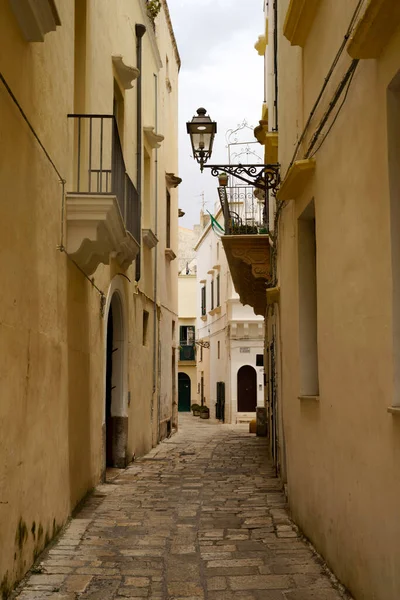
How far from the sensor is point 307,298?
24.0 ft

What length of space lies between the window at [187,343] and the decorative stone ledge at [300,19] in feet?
133

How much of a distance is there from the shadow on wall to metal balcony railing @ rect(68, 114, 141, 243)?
3.52 feet

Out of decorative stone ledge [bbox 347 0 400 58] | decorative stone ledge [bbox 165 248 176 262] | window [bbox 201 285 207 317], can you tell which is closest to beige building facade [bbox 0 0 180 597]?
decorative stone ledge [bbox 347 0 400 58]

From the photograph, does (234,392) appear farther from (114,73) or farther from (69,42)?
(69,42)

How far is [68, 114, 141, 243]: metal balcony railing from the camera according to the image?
7.84m

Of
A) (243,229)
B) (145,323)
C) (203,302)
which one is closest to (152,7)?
(243,229)

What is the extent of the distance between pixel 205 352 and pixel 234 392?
37.1ft

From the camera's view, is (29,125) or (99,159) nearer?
(29,125)

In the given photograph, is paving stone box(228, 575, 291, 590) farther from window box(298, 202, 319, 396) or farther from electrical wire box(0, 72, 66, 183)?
electrical wire box(0, 72, 66, 183)

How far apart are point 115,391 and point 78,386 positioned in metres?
3.80

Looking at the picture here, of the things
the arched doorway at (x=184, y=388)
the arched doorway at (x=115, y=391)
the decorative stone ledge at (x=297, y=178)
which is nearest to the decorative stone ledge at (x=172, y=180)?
the arched doorway at (x=115, y=391)

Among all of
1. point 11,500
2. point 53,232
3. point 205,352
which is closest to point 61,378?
point 53,232

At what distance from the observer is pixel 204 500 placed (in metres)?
8.84

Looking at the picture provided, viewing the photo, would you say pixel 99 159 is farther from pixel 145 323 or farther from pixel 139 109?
pixel 145 323
